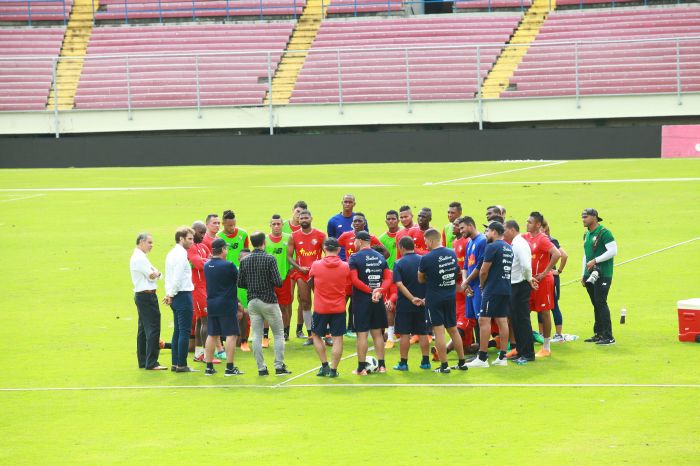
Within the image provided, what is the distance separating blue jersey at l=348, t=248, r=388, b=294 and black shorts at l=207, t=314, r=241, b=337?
1709 mm

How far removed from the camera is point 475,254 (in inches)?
608

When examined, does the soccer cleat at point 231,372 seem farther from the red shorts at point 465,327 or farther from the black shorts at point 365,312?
the red shorts at point 465,327

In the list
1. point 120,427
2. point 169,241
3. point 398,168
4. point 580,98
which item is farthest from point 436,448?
point 580,98

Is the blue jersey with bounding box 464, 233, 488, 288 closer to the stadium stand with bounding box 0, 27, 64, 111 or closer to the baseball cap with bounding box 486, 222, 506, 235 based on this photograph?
the baseball cap with bounding box 486, 222, 506, 235

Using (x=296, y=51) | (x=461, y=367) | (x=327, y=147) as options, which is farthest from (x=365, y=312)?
(x=296, y=51)

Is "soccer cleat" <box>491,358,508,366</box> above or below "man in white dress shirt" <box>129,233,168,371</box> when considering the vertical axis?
below

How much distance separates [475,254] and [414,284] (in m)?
1.12

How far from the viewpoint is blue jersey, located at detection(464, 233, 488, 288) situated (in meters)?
15.4

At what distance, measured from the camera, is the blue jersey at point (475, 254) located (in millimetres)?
15391

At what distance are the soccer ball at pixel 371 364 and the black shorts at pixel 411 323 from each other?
0.61m

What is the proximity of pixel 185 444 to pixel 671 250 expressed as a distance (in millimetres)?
14839

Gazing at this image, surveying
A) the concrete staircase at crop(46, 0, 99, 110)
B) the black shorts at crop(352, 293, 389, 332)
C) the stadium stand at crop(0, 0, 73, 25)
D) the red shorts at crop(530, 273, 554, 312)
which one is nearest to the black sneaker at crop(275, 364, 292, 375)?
the black shorts at crop(352, 293, 389, 332)

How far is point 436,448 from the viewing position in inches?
466

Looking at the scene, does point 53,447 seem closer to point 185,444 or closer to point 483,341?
point 185,444
